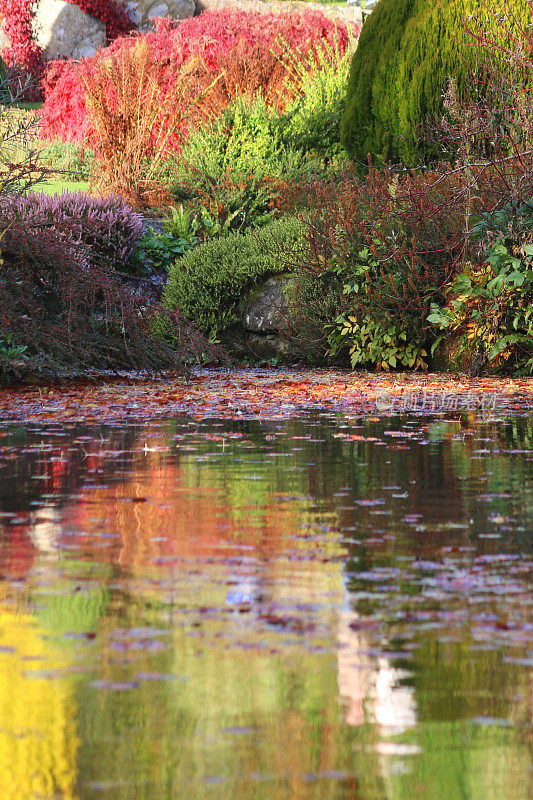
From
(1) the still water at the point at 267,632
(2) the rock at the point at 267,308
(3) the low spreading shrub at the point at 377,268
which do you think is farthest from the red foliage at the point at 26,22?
(1) the still water at the point at 267,632

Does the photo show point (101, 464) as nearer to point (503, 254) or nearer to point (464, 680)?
point (464, 680)

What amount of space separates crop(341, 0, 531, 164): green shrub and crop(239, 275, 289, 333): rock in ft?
7.11

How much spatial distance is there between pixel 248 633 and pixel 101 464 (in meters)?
2.74

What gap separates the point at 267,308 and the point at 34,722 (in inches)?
390

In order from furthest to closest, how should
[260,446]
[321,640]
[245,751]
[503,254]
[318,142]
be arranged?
1. [318,142]
2. [503,254]
3. [260,446]
4. [321,640]
5. [245,751]

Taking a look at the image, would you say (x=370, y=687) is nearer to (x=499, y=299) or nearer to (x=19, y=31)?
(x=499, y=299)

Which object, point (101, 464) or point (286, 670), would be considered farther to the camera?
point (101, 464)

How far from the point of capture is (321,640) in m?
2.48

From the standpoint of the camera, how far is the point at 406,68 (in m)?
12.7

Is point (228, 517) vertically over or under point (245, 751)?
under

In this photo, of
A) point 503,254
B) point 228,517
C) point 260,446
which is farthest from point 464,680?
point 503,254

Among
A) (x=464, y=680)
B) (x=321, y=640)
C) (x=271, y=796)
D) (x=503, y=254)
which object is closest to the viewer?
(x=271, y=796)

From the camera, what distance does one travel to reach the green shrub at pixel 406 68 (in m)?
12.2

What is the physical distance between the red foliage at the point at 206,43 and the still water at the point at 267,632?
16280 millimetres
